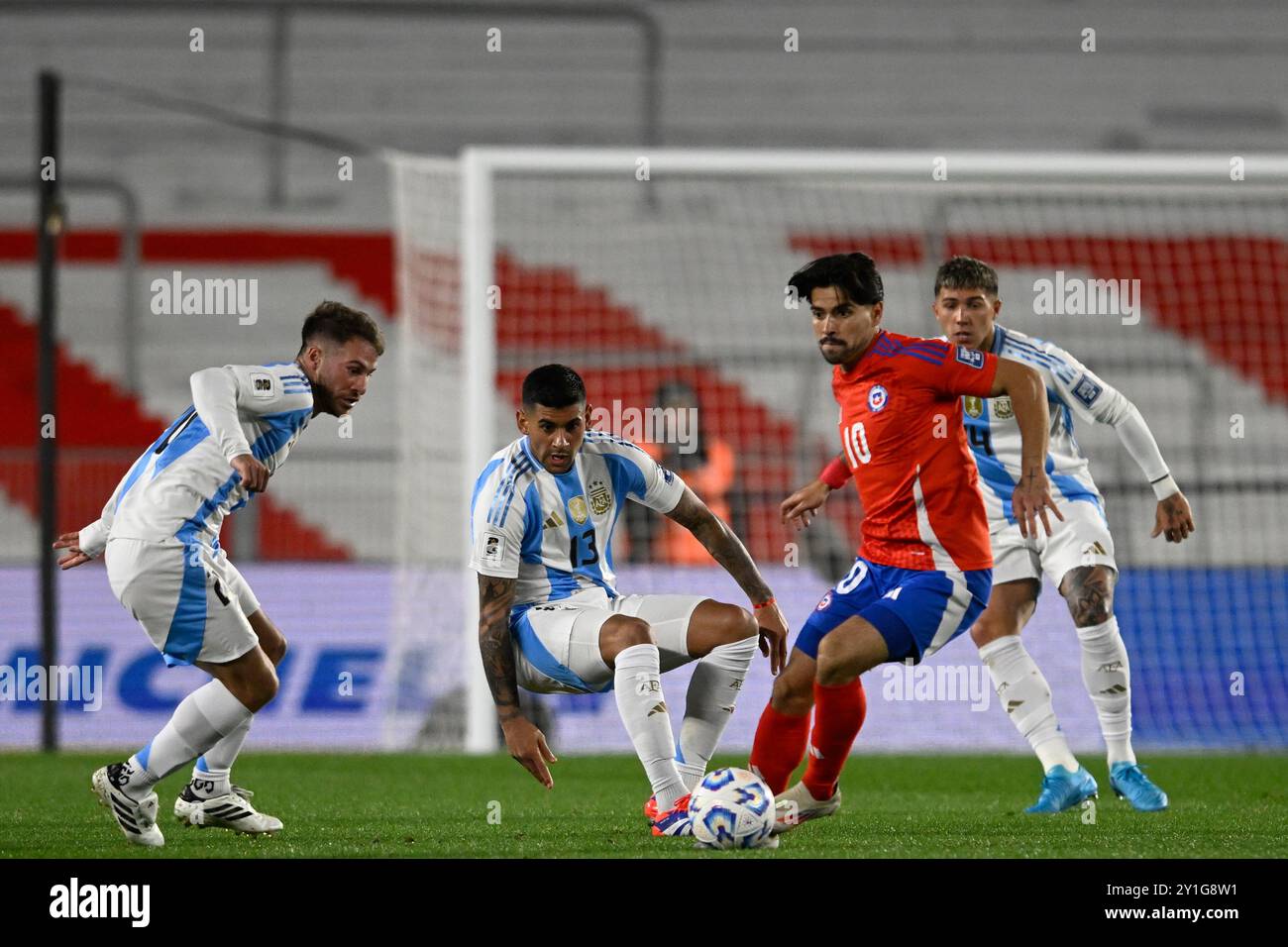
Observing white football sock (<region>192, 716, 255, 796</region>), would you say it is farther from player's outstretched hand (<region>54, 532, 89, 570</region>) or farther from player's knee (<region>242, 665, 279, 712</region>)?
player's outstretched hand (<region>54, 532, 89, 570</region>)

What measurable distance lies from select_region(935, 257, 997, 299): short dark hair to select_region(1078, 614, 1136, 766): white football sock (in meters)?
1.44

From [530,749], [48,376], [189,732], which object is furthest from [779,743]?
[48,376]

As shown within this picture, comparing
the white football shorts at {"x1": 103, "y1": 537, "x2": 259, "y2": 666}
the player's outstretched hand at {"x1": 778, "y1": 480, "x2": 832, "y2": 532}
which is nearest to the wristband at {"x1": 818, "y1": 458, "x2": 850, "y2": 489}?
the player's outstretched hand at {"x1": 778, "y1": 480, "x2": 832, "y2": 532}

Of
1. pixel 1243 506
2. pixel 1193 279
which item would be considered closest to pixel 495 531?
pixel 1243 506

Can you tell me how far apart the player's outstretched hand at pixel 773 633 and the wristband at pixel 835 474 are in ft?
1.87

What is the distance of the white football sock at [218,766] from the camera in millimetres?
5953

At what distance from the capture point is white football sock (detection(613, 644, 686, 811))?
17.9 ft

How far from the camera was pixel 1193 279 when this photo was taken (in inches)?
544

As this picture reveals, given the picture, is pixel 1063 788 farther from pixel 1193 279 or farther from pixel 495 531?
pixel 1193 279

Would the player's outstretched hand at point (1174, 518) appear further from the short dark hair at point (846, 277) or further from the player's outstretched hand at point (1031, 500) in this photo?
the short dark hair at point (846, 277)

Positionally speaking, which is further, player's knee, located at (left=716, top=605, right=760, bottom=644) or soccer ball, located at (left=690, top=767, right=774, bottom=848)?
player's knee, located at (left=716, top=605, right=760, bottom=644)

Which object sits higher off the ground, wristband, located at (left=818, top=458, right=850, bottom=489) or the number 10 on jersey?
the number 10 on jersey

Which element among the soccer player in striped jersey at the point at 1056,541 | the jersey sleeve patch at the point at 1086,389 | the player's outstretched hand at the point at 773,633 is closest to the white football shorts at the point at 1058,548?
the soccer player in striped jersey at the point at 1056,541

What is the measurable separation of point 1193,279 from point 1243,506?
9.72 feet
